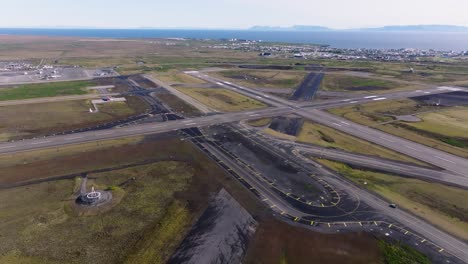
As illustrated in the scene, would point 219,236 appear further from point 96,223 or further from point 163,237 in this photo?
point 96,223

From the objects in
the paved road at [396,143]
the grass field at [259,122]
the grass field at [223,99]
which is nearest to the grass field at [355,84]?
the grass field at [223,99]

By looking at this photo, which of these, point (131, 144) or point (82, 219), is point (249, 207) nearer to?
point (82, 219)

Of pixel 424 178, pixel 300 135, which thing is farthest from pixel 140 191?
pixel 424 178

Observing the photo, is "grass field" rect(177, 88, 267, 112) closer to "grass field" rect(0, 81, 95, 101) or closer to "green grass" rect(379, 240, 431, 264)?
"grass field" rect(0, 81, 95, 101)

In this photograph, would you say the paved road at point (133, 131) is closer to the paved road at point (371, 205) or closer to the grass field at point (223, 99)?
the grass field at point (223, 99)

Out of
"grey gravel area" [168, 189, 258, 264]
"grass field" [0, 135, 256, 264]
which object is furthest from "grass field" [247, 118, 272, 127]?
"grey gravel area" [168, 189, 258, 264]

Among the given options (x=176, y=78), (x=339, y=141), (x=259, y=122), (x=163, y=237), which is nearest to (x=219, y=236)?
(x=163, y=237)
